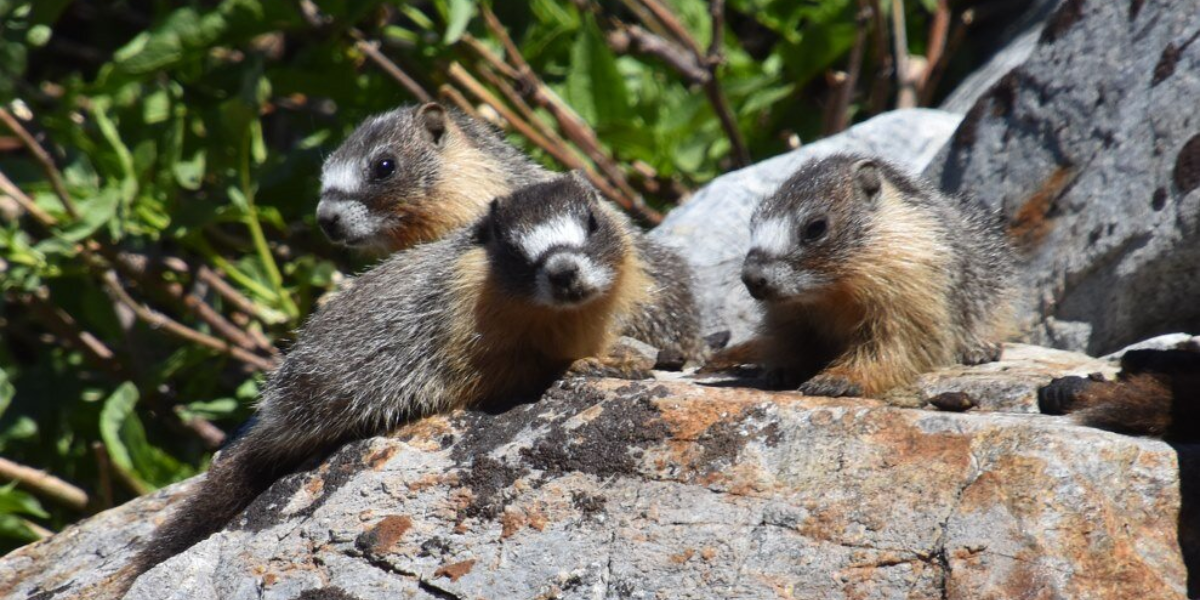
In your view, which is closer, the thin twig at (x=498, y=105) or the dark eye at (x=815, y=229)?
the dark eye at (x=815, y=229)

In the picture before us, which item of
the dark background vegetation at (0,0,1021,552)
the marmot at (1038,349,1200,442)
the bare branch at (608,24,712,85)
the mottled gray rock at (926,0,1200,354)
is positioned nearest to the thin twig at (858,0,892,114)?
the dark background vegetation at (0,0,1021,552)

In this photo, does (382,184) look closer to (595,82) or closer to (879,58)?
(595,82)

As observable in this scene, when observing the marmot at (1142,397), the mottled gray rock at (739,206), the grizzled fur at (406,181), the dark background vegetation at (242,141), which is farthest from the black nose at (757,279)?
the dark background vegetation at (242,141)

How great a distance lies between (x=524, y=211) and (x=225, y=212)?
2.73m

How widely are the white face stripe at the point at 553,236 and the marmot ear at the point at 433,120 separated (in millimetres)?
2270

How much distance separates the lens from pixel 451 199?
742 centimetres

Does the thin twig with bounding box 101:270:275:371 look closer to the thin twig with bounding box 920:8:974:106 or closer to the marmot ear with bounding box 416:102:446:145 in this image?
the marmot ear with bounding box 416:102:446:145

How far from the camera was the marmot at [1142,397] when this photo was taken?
13.9ft

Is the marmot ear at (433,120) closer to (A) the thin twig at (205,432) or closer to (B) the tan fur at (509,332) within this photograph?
(B) the tan fur at (509,332)

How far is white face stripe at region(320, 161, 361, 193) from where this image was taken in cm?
721

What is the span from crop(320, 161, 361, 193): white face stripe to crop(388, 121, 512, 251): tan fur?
263 millimetres

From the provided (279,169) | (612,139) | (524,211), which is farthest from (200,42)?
(524,211)

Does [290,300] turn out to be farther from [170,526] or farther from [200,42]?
[170,526]

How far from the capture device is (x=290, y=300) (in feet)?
26.0
